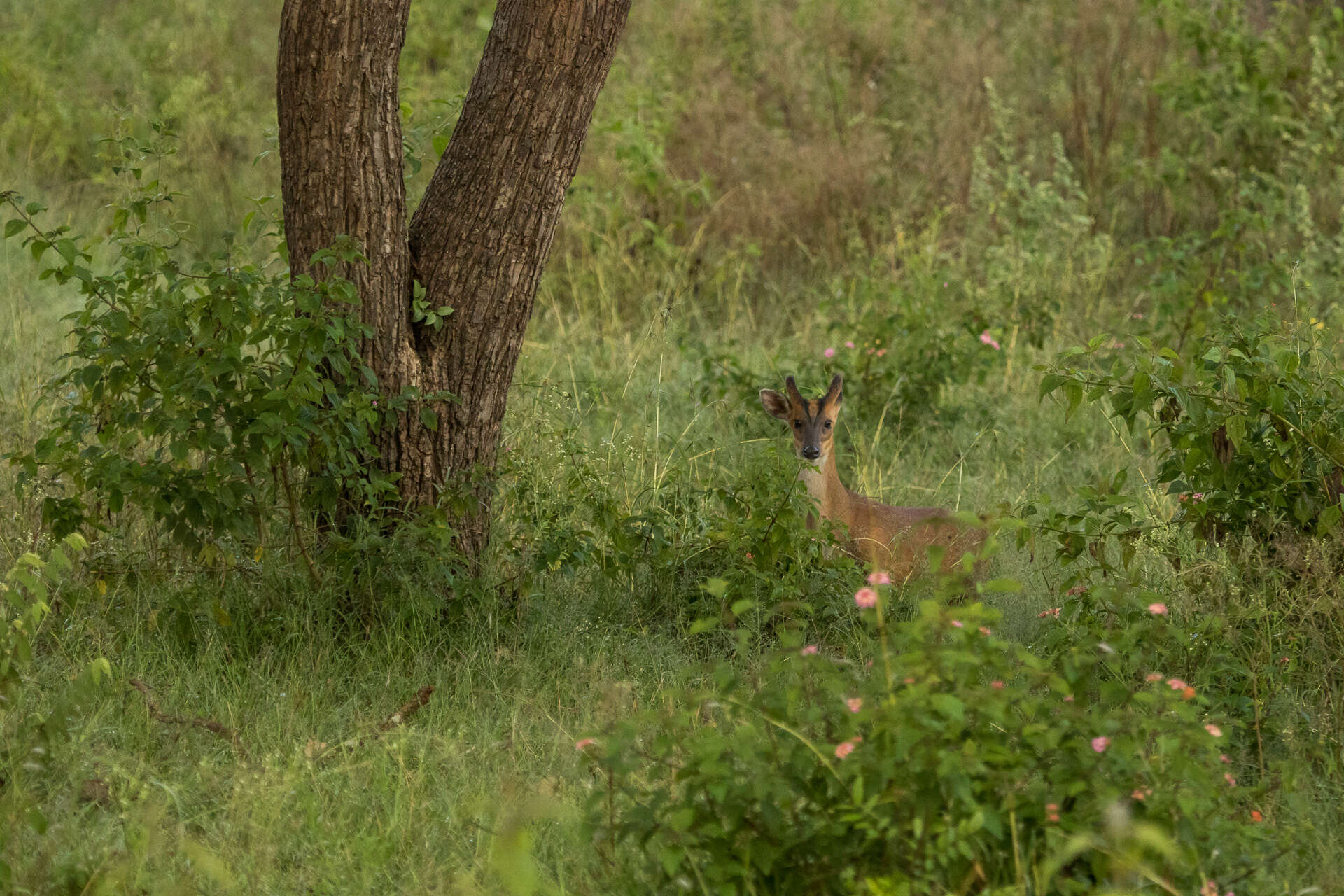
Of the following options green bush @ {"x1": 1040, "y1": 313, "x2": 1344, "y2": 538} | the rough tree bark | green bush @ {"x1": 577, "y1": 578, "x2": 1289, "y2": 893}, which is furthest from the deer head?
green bush @ {"x1": 577, "y1": 578, "x2": 1289, "y2": 893}

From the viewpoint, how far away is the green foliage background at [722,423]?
11.4 ft

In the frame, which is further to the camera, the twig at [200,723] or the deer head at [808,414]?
the deer head at [808,414]

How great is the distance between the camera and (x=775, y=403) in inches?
237

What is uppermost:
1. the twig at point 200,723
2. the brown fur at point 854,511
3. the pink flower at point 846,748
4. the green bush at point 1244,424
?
the pink flower at point 846,748

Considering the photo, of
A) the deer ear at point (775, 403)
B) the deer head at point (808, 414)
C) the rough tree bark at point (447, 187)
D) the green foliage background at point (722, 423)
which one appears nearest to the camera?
the green foliage background at point (722, 423)

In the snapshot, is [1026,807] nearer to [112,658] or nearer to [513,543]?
[513,543]

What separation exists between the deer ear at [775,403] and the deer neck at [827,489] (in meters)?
0.31

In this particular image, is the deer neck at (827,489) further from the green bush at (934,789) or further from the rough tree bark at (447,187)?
the green bush at (934,789)

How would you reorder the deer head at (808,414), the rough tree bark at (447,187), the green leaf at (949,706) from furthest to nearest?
the deer head at (808,414) → the rough tree bark at (447,187) → the green leaf at (949,706)

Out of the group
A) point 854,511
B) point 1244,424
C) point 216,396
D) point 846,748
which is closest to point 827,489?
point 854,511

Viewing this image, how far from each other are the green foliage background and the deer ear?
1.07ft

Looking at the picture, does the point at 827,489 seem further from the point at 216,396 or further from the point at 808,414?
the point at 216,396

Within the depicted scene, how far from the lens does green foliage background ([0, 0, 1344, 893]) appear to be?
346 centimetres

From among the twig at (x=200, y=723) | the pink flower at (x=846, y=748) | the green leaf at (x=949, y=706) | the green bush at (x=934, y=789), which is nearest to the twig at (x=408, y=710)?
the twig at (x=200, y=723)
